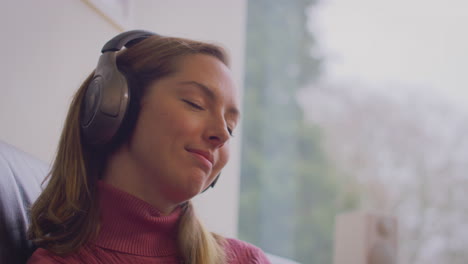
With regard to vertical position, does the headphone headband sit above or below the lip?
above

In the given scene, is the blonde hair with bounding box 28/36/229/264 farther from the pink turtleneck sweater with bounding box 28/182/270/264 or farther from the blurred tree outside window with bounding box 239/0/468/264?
the blurred tree outside window with bounding box 239/0/468/264

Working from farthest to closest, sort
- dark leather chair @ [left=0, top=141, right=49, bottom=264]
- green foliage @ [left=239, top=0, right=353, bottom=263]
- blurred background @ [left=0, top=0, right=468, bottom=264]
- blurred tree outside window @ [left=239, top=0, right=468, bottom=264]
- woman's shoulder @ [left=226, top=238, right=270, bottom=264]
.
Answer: green foliage @ [left=239, top=0, right=353, bottom=263] < blurred tree outside window @ [left=239, top=0, right=468, bottom=264] < blurred background @ [left=0, top=0, right=468, bottom=264] < woman's shoulder @ [left=226, top=238, right=270, bottom=264] < dark leather chair @ [left=0, top=141, right=49, bottom=264]

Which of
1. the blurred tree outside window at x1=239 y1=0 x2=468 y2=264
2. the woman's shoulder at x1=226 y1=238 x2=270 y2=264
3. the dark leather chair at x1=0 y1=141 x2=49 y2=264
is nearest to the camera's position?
the dark leather chair at x1=0 y1=141 x2=49 y2=264

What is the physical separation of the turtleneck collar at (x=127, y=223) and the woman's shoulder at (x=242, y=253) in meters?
0.16

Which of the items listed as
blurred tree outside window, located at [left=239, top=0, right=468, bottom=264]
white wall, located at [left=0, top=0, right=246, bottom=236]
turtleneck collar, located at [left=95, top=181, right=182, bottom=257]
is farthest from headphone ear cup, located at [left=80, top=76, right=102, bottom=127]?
blurred tree outside window, located at [left=239, top=0, right=468, bottom=264]

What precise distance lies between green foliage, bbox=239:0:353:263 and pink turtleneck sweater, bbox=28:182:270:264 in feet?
5.99

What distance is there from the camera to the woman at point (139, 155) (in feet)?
2.26

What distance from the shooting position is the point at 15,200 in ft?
2.36

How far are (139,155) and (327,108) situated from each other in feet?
6.38

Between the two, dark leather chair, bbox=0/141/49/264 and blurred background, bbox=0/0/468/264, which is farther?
blurred background, bbox=0/0/468/264

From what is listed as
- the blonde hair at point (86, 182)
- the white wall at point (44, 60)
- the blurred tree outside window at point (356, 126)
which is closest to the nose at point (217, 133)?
the blonde hair at point (86, 182)

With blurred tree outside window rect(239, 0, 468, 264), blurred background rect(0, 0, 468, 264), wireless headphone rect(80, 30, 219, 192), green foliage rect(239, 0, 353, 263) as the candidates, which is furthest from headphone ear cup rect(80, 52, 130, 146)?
green foliage rect(239, 0, 353, 263)

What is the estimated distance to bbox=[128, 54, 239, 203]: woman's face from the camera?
2.25ft

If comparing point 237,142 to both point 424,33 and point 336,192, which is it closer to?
point 336,192
